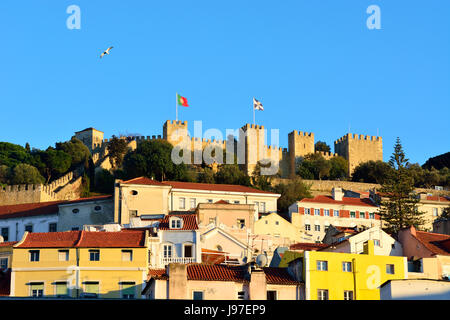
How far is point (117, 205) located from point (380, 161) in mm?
56253

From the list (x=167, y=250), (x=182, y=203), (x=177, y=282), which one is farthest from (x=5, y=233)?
(x=177, y=282)

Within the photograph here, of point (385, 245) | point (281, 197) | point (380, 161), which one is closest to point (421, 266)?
point (385, 245)

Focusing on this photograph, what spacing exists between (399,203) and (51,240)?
131 ft

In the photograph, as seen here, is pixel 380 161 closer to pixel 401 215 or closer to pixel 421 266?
pixel 401 215

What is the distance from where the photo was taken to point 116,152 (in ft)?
326

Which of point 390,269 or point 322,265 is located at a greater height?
point 322,265

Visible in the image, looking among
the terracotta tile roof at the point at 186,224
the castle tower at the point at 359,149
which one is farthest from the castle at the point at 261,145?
the terracotta tile roof at the point at 186,224

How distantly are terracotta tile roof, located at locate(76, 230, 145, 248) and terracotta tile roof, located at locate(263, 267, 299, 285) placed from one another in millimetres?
7546

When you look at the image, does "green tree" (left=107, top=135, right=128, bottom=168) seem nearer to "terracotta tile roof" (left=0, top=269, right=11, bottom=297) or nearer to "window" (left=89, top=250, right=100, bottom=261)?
"terracotta tile roof" (left=0, top=269, right=11, bottom=297)

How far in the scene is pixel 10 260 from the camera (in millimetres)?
43938

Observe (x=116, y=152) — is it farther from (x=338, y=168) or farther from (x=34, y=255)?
(x=34, y=255)

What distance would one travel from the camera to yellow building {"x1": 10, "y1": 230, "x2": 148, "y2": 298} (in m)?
39.5

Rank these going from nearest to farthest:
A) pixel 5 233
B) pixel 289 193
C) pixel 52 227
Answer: pixel 52 227
pixel 5 233
pixel 289 193

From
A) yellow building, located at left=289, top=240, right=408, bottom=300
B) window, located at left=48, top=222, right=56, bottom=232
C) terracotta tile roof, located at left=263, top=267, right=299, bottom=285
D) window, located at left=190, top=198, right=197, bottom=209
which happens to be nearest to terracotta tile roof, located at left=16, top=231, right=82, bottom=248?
terracotta tile roof, located at left=263, top=267, right=299, bottom=285
